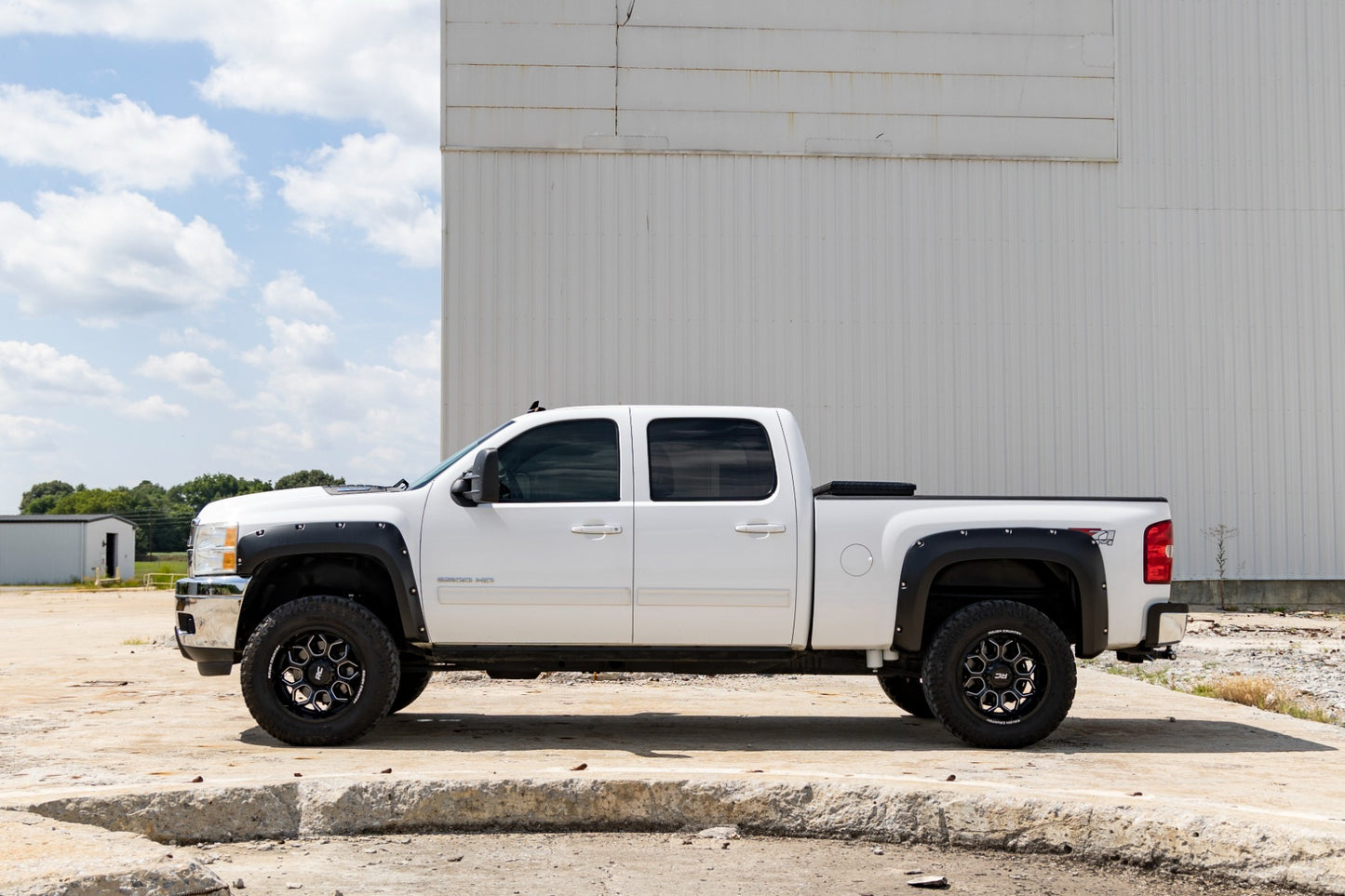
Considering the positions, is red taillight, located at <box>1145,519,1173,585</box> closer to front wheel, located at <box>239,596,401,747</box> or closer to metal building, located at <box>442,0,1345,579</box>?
front wheel, located at <box>239,596,401,747</box>

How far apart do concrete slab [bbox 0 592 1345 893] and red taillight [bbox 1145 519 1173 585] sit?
3.46 ft

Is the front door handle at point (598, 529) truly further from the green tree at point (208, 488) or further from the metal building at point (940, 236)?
the green tree at point (208, 488)

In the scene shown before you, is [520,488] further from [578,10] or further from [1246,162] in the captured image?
[1246,162]

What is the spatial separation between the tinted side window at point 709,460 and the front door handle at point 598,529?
1.07ft

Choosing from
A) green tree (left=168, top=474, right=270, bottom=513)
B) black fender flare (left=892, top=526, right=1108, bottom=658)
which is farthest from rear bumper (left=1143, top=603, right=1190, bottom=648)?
green tree (left=168, top=474, right=270, bottom=513)

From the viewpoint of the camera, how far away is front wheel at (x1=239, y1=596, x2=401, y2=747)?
7.52m

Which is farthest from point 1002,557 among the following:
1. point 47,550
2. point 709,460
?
point 47,550

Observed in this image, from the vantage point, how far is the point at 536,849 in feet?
18.2

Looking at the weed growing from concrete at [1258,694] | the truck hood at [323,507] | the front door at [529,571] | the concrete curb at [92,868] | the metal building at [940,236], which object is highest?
the metal building at [940,236]

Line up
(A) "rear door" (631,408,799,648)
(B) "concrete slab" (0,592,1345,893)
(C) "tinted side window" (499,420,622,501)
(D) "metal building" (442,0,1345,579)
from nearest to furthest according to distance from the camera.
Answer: (B) "concrete slab" (0,592,1345,893) < (A) "rear door" (631,408,799,648) < (C) "tinted side window" (499,420,622,501) < (D) "metal building" (442,0,1345,579)

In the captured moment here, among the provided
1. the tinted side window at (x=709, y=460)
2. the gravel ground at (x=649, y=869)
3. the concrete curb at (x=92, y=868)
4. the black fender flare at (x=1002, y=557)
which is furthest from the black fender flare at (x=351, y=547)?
the black fender flare at (x=1002, y=557)

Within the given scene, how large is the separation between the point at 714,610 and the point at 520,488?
1418mm

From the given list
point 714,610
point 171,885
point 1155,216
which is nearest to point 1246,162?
point 1155,216

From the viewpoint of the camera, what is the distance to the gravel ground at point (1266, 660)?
11.1 meters
